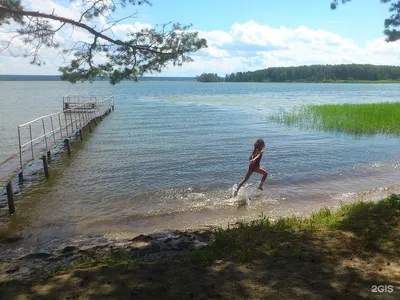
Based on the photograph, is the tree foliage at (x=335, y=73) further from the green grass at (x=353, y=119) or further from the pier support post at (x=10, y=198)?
the pier support post at (x=10, y=198)

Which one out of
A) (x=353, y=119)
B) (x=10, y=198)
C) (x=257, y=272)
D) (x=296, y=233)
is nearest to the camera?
(x=257, y=272)

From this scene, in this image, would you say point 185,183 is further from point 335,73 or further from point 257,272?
point 335,73

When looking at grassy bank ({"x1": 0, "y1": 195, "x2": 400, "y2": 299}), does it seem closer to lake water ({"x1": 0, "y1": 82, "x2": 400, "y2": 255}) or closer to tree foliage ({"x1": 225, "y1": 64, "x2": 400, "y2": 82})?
lake water ({"x1": 0, "y1": 82, "x2": 400, "y2": 255})

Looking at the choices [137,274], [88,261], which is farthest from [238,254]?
[88,261]

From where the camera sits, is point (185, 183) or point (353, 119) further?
point (353, 119)

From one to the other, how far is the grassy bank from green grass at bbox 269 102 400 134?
20.1 meters

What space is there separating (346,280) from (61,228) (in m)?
7.01

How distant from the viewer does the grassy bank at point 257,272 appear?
4062 mm

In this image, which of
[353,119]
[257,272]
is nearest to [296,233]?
[257,272]

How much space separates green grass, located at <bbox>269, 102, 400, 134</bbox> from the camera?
79.8 feet

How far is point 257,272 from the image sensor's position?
4.54 meters

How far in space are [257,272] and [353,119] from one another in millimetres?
25468

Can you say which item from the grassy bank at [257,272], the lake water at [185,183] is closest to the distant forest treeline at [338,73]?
the lake water at [185,183]

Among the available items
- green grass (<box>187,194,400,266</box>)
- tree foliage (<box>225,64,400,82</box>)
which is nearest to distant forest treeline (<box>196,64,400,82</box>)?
tree foliage (<box>225,64,400,82</box>)
